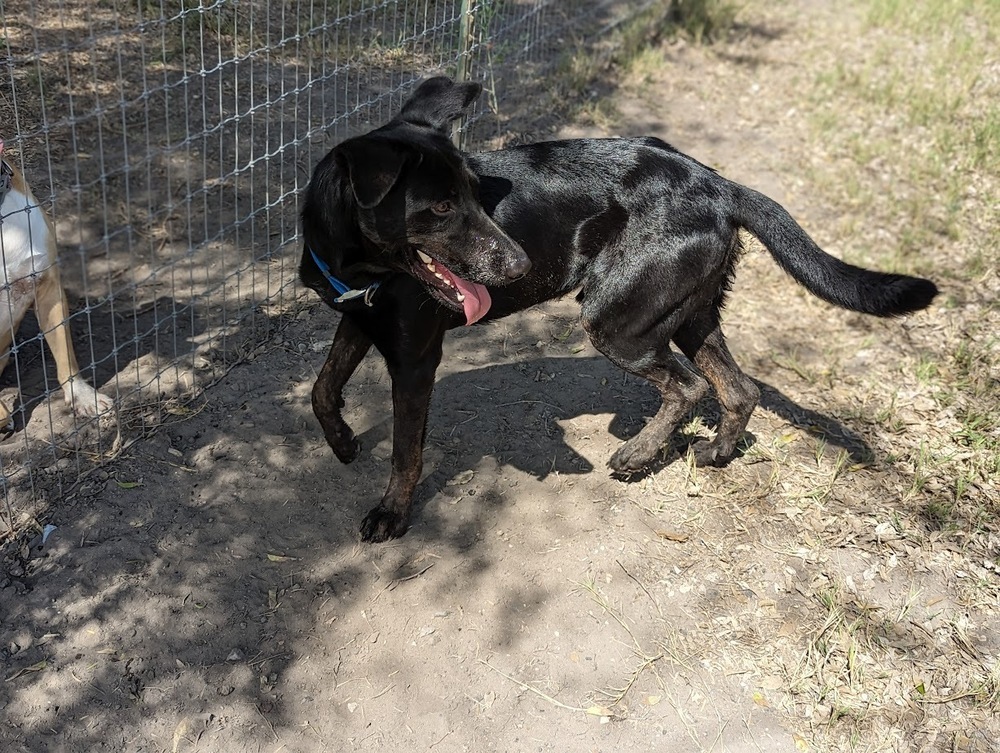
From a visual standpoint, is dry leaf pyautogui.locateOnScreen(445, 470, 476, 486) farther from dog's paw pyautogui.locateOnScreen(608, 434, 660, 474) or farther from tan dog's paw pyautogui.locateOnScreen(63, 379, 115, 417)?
tan dog's paw pyautogui.locateOnScreen(63, 379, 115, 417)

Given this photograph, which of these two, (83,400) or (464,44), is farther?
(464,44)

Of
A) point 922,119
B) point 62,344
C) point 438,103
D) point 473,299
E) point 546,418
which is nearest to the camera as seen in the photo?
point 473,299

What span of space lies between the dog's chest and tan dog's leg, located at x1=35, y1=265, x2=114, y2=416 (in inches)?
2.5

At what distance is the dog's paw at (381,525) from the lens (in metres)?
3.63

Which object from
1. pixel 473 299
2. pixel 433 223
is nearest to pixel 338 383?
pixel 473 299

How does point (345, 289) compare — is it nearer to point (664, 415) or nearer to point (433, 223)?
point (433, 223)

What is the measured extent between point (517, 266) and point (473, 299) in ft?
0.72

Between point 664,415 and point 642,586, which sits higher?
point 664,415

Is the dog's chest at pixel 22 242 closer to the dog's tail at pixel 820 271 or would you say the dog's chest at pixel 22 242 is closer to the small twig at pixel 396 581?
the small twig at pixel 396 581

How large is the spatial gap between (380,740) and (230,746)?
481 millimetres

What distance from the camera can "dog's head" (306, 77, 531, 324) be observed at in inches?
120

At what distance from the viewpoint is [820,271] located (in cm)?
356

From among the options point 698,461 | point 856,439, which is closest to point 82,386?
point 698,461

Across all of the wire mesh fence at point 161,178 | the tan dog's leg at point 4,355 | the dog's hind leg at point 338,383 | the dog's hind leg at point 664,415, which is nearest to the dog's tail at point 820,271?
the dog's hind leg at point 664,415
